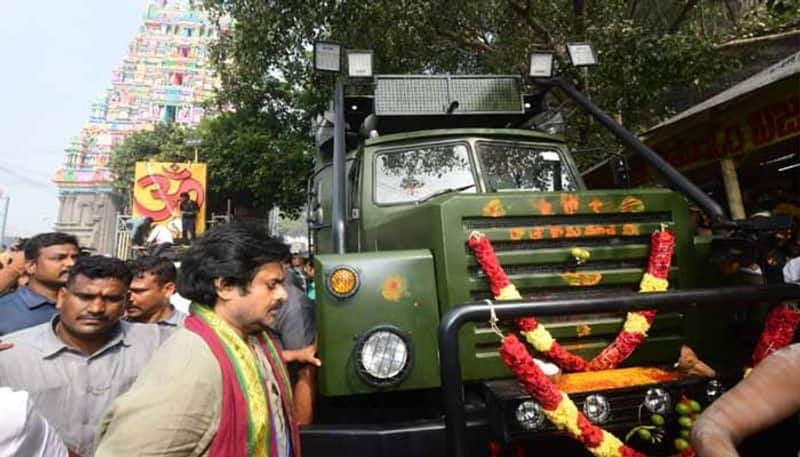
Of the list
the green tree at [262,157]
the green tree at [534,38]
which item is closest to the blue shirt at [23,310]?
the green tree at [534,38]

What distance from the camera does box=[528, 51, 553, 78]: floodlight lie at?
14.4ft

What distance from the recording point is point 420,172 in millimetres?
3857

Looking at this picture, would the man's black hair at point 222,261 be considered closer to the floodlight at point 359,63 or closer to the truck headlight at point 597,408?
the truck headlight at point 597,408

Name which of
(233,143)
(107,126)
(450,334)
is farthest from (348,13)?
(107,126)

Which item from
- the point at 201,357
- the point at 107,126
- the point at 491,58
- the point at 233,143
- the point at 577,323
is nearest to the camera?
the point at 201,357

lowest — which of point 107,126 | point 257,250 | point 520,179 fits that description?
point 257,250

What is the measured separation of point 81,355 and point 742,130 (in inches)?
239

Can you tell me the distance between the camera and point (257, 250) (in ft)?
5.81

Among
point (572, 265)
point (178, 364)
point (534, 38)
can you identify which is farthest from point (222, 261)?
point (534, 38)

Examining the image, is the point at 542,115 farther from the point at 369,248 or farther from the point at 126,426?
the point at 126,426

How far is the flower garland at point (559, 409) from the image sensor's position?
6.79ft

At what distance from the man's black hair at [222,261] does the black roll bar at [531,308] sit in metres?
0.65

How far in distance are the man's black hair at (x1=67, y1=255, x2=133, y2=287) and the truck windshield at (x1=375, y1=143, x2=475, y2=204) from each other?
177 centimetres

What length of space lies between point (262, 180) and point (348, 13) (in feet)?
26.1
